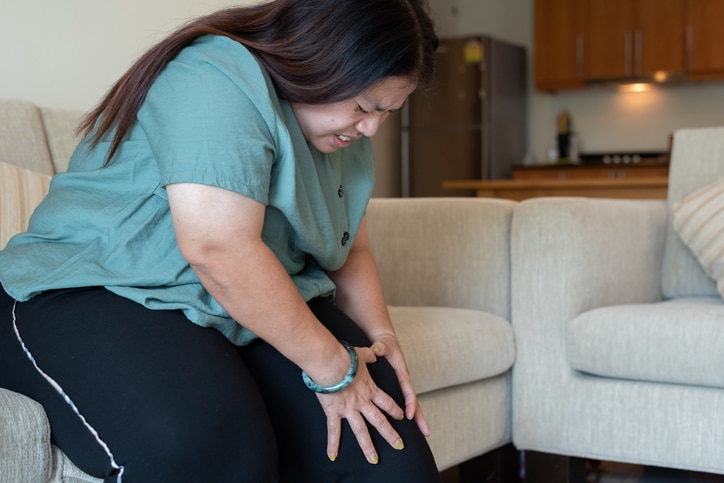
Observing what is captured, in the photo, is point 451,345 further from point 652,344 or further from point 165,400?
point 165,400

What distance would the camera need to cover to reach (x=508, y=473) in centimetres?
212

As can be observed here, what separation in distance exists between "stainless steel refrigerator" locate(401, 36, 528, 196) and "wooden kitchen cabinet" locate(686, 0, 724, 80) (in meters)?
1.19

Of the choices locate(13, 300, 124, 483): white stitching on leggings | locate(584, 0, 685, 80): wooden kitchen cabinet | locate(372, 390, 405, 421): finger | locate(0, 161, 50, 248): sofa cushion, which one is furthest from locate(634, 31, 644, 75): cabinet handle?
locate(13, 300, 124, 483): white stitching on leggings

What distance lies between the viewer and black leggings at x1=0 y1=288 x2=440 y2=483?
3.17 ft

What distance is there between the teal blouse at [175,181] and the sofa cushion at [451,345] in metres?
0.53

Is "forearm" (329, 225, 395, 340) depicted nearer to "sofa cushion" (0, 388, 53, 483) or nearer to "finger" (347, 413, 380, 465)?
"finger" (347, 413, 380, 465)

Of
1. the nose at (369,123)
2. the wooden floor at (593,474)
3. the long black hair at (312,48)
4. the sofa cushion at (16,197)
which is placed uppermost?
the long black hair at (312,48)

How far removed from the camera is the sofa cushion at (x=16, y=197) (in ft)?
5.12

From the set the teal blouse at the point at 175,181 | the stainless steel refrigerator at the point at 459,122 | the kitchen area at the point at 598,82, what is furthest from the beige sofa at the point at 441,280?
the stainless steel refrigerator at the point at 459,122

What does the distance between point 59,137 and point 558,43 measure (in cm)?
496

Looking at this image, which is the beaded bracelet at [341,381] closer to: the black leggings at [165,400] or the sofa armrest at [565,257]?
the black leggings at [165,400]

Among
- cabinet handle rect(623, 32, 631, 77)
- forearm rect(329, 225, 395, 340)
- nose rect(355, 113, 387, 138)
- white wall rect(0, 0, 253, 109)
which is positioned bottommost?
forearm rect(329, 225, 395, 340)

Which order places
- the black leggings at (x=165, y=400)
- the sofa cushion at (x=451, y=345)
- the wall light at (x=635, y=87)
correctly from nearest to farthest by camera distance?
the black leggings at (x=165, y=400)
the sofa cushion at (x=451, y=345)
the wall light at (x=635, y=87)

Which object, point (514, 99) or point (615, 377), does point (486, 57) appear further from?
point (615, 377)
